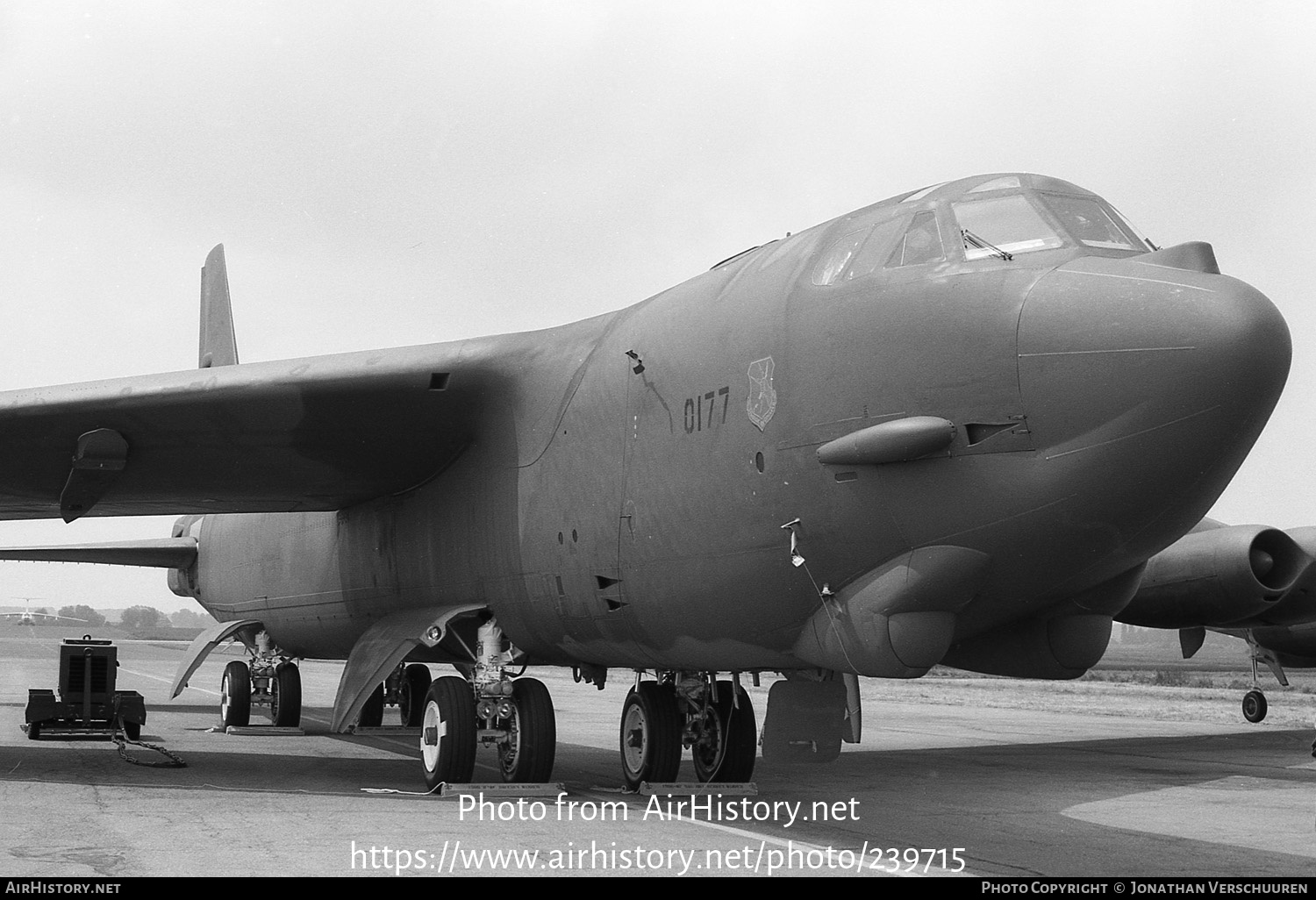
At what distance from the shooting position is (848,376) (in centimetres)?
801

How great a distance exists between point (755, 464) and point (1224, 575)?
31.4ft

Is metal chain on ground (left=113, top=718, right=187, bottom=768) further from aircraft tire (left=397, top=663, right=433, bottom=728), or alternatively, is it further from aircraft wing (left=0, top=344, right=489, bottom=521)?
aircraft tire (left=397, top=663, right=433, bottom=728)

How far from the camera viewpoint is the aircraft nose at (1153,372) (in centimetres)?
684

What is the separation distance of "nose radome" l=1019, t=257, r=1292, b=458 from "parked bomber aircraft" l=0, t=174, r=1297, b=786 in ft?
0.05

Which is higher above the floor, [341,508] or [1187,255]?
[1187,255]

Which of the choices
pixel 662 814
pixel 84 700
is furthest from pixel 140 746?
pixel 662 814

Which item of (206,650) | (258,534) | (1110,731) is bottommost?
(1110,731)

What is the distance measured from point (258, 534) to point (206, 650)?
1944 mm

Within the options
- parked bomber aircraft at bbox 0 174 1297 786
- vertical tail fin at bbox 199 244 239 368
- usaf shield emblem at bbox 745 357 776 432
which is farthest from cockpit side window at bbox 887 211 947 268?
vertical tail fin at bbox 199 244 239 368

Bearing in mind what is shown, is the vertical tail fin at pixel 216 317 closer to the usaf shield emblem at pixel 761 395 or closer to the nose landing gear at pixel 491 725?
the nose landing gear at pixel 491 725

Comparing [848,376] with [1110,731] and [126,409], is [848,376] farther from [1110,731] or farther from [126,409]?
[1110,731]

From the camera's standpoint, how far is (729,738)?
1174cm

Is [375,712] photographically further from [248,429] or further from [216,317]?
[248,429]

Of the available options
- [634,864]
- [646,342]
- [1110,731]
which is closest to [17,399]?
[646,342]
